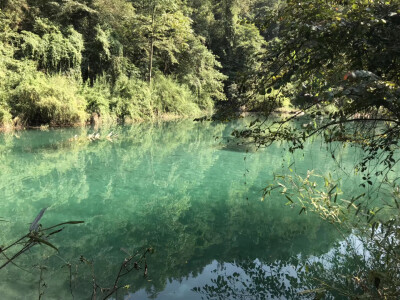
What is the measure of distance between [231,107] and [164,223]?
315cm

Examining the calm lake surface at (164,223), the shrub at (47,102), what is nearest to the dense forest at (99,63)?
the shrub at (47,102)

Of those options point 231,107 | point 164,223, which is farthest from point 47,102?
point 231,107

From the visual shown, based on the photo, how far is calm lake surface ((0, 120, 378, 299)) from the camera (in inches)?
133

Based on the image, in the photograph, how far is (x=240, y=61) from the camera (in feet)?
94.8

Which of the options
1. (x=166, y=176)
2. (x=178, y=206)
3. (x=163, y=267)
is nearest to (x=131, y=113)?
(x=166, y=176)

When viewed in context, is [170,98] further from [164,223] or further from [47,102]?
[164,223]

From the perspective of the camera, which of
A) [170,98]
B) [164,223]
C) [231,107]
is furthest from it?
[170,98]

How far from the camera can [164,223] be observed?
197 inches

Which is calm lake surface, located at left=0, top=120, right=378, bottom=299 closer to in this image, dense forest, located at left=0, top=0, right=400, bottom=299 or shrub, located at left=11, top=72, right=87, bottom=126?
dense forest, located at left=0, top=0, right=400, bottom=299

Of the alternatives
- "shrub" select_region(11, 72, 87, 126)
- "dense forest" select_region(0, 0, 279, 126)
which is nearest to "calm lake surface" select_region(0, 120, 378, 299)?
"shrub" select_region(11, 72, 87, 126)

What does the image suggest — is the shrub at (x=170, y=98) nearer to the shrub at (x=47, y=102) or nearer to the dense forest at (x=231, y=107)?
the dense forest at (x=231, y=107)

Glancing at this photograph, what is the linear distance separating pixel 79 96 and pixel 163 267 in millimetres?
13854

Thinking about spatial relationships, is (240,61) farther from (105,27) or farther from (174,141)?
(174,141)

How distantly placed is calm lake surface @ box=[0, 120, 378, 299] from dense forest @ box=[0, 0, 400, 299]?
0.05 meters
